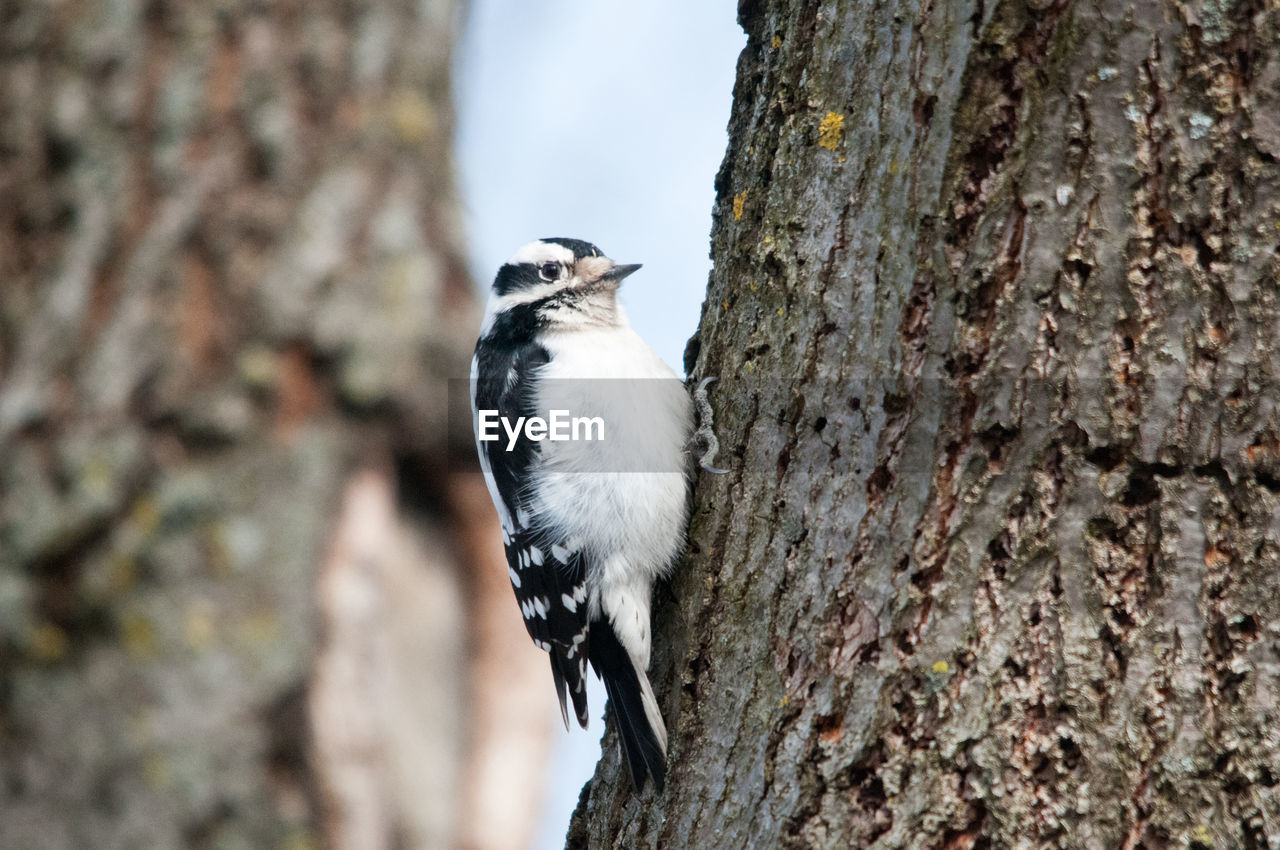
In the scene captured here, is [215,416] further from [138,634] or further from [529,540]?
[529,540]

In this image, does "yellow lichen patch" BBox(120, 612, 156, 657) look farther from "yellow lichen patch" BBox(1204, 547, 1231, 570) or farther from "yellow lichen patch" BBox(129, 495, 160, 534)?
"yellow lichen patch" BBox(1204, 547, 1231, 570)

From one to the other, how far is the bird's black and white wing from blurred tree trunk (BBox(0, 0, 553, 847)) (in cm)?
22

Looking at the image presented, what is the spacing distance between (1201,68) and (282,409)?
2.11 metres

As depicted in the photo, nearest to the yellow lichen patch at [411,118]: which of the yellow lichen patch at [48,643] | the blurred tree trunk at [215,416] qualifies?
the blurred tree trunk at [215,416]

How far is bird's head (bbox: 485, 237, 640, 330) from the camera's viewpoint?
3.31 meters

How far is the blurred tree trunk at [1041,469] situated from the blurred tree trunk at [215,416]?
119 cm

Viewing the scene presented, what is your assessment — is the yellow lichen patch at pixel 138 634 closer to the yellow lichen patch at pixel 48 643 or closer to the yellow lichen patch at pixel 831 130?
the yellow lichen patch at pixel 48 643

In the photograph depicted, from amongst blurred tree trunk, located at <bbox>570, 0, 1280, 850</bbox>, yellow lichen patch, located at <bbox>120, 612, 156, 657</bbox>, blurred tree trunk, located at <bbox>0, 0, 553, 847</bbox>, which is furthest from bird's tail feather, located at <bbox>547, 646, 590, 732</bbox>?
yellow lichen patch, located at <bbox>120, 612, 156, 657</bbox>

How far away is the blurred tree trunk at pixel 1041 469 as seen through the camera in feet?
5.48

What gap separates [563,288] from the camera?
3391 millimetres

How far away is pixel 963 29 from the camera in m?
1.82

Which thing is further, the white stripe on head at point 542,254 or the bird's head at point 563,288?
the white stripe on head at point 542,254

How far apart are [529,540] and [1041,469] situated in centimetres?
158

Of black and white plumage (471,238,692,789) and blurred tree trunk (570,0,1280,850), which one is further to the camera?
black and white plumage (471,238,692,789)
